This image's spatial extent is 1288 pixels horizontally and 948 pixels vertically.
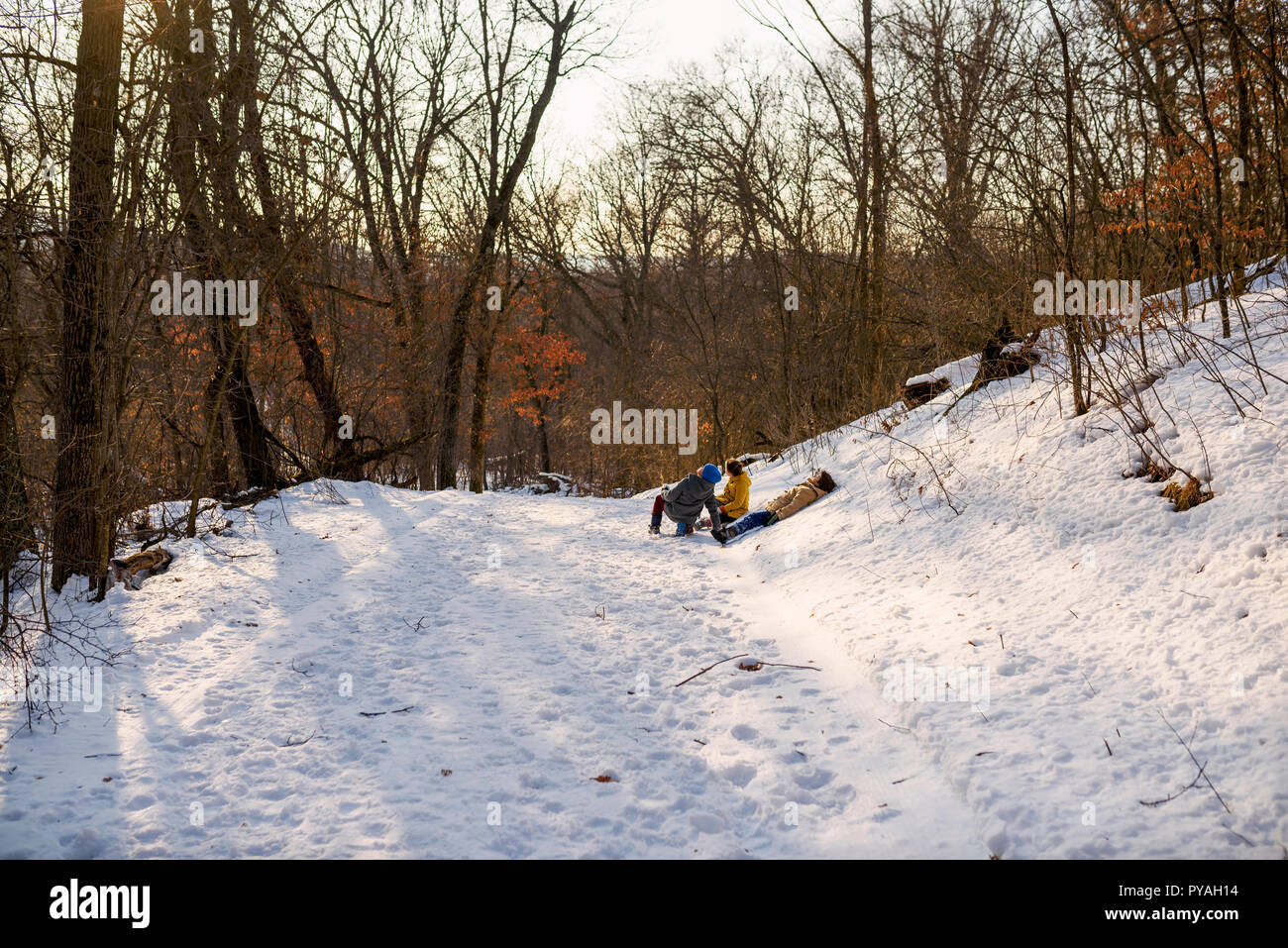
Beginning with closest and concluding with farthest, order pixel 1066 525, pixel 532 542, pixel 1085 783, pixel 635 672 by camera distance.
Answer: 1. pixel 1085 783
2. pixel 635 672
3. pixel 1066 525
4. pixel 532 542

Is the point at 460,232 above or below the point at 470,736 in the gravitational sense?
above

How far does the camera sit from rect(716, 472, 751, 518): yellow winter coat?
32.7 ft

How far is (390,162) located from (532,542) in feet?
51.5

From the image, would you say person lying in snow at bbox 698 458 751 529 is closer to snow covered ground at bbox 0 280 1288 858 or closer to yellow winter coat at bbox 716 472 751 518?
yellow winter coat at bbox 716 472 751 518

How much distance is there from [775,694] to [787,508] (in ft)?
16.9

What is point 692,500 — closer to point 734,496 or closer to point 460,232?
point 734,496

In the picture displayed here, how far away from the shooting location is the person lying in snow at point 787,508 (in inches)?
364

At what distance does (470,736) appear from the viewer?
146 inches

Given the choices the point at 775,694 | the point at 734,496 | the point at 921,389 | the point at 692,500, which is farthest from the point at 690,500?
the point at 775,694

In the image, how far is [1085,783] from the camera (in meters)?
2.96

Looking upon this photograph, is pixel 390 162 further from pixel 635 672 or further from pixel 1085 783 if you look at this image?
pixel 1085 783

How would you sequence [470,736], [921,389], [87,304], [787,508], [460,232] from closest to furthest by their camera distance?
[470,736]
[87,304]
[787,508]
[921,389]
[460,232]
